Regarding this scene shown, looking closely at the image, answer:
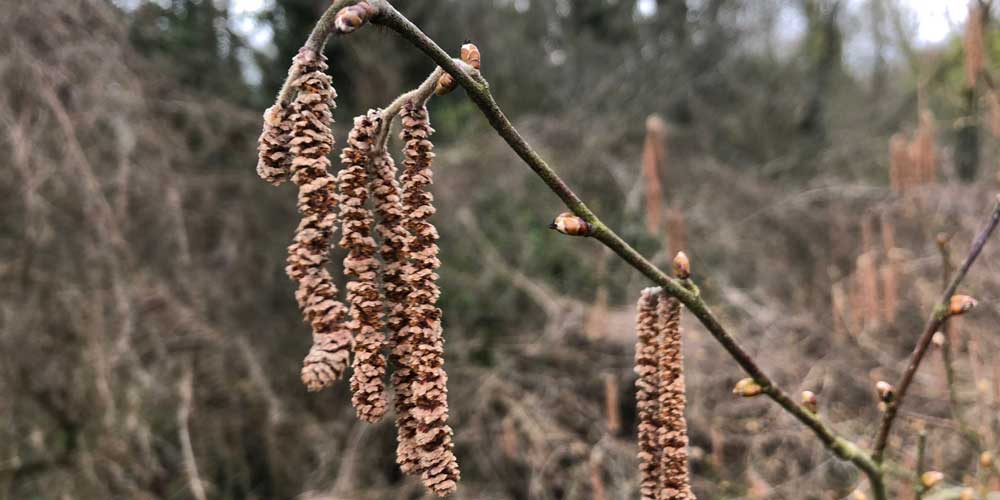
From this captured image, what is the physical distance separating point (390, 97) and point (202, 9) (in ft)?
4.23

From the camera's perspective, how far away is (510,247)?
16.4 ft

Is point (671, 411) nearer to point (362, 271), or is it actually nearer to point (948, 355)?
point (362, 271)

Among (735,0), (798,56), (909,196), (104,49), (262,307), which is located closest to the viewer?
(104,49)

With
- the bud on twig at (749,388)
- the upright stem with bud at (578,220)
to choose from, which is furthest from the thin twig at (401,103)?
the bud on twig at (749,388)

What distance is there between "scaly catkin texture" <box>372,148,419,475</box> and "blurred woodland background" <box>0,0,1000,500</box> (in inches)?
40.8

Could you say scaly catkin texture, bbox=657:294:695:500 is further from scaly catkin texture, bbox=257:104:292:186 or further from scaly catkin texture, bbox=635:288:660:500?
scaly catkin texture, bbox=257:104:292:186

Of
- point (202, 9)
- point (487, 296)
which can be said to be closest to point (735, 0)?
point (487, 296)

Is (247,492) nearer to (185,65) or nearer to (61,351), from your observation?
(61,351)

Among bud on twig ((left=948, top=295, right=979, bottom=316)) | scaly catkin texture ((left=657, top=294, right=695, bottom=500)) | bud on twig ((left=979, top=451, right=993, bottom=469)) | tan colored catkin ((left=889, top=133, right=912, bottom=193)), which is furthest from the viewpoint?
tan colored catkin ((left=889, top=133, right=912, bottom=193))

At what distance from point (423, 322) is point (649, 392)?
31 cm

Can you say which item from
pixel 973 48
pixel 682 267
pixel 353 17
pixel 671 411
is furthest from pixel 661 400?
pixel 973 48

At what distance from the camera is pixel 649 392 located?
815 mm

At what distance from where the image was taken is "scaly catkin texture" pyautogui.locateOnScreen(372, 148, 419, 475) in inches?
25.0

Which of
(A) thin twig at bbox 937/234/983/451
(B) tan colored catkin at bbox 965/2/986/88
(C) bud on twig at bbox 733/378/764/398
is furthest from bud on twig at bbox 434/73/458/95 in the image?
(B) tan colored catkin at bbox 965/2/986/88
